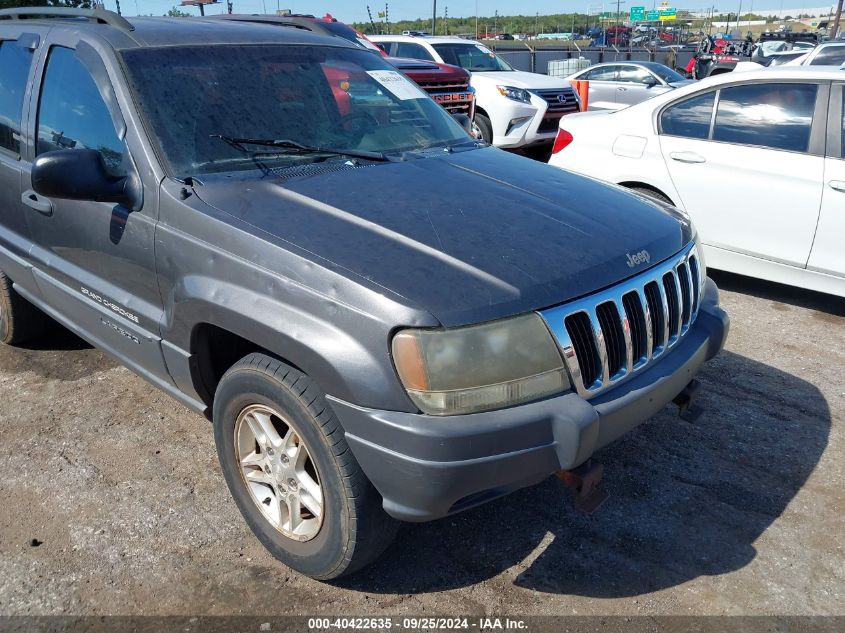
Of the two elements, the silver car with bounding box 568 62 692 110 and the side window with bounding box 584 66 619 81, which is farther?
the side window with bounding box 584 66 619 81

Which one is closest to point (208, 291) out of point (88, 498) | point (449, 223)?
point (449, 223)

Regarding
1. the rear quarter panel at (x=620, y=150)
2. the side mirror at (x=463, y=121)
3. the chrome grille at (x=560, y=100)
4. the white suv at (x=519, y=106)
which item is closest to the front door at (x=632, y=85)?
the chrome grille at (x=560, y=100)

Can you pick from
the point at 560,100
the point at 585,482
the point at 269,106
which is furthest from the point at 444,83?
the point at 585,482

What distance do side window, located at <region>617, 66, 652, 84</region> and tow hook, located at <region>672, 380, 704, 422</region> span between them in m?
13.7

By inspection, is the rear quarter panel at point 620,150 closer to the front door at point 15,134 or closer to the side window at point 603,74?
the front door at point 15,134

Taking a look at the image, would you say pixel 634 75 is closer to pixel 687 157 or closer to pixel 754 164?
pixel 687 157

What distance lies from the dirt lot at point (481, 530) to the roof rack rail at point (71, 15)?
193 centimetres

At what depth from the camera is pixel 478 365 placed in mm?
2205

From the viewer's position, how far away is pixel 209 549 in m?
2.91

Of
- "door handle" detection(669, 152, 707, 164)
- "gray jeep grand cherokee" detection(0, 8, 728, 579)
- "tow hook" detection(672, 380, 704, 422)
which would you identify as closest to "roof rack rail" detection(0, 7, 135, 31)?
"gray jeep grand cherokee" detection(0, 8, 728, 579)

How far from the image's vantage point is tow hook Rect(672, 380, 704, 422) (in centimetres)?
300

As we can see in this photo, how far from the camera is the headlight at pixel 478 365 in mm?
2170

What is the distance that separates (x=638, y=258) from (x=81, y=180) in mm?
2080

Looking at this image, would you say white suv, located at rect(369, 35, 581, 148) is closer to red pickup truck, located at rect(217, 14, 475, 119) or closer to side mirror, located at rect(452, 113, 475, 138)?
red pickup truck, located at rect(217, 14, 475, 119)
